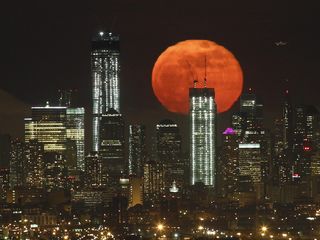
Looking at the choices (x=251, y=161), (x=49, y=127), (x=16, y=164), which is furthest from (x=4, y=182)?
(x=251, y=161)

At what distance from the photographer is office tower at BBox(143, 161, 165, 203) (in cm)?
3228

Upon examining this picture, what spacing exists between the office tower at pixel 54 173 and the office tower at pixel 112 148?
1.38 metres

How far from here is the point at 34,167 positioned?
114ft

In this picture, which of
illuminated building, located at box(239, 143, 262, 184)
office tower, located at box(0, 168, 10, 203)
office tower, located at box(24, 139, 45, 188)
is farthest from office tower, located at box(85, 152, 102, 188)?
illuminated building, located at box(239, 143, 262, 184)

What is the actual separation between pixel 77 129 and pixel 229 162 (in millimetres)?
5992

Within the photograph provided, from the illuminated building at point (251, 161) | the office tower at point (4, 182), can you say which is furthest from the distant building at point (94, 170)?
the illuminated building at point (251, 161)

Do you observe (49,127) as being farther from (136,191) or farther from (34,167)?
(136,191)

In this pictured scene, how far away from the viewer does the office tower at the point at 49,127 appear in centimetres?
3741

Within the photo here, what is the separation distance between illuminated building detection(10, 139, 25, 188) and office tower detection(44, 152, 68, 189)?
2.54 ft

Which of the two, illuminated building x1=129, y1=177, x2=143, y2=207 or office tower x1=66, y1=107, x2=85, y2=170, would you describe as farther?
office tower x1=66, y1=107, x2=85, y2=170

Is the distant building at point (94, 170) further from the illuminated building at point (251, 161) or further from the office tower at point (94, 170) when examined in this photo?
the illuminated building at point (251, 161)

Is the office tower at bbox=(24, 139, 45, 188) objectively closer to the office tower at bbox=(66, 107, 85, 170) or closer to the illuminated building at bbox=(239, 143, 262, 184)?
the office tower at bbox=(66, 107, 85, 170)

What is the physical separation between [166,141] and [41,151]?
4433mm

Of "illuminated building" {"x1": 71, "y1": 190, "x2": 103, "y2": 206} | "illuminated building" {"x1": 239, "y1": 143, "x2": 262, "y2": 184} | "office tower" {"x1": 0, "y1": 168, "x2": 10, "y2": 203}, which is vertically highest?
"illuminated building" {"x1": 239, "y1": 143, "x2": 262, "y2": 184}
